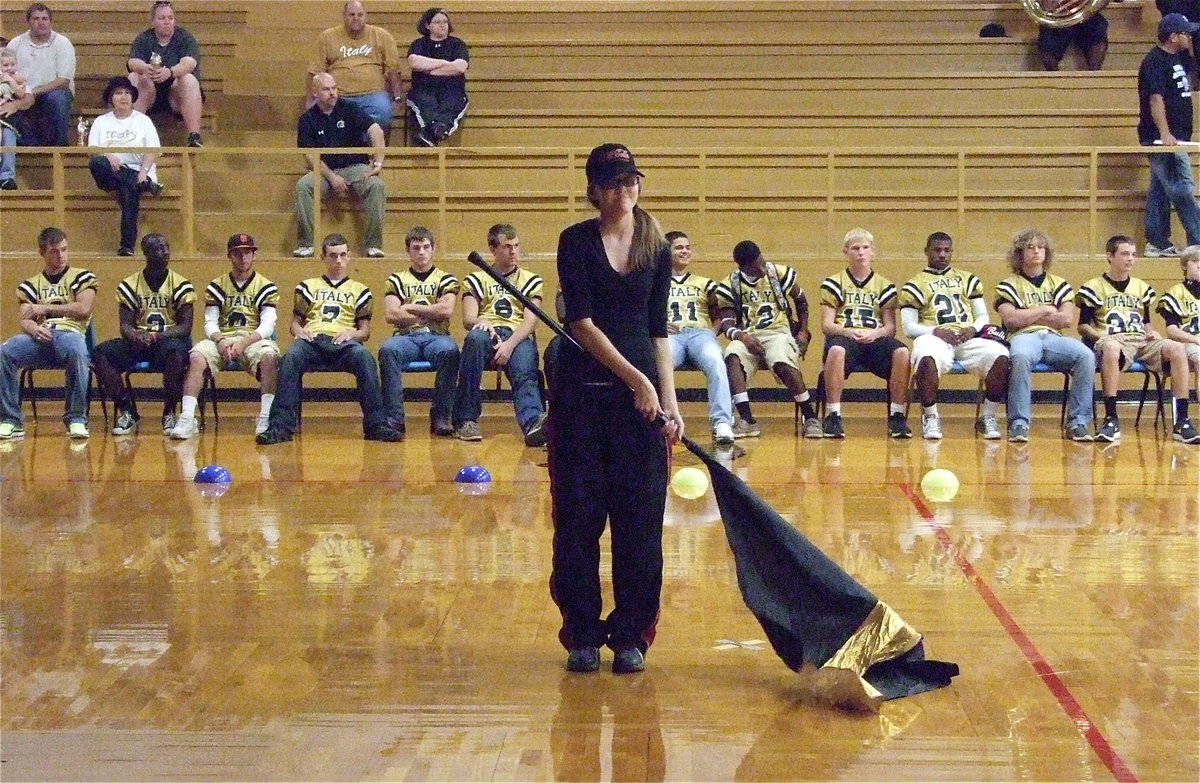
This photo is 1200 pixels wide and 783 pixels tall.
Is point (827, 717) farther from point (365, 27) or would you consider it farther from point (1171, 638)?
point (365, 27)

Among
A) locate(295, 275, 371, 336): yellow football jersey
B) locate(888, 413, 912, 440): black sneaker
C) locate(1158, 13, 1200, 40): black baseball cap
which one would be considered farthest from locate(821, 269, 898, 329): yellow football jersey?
locate(1158, 13, 1200, 40): black baseball cap

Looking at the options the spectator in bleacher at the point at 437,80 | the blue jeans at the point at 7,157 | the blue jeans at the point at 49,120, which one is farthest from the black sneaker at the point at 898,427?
the blue jeans at the point at 7,157

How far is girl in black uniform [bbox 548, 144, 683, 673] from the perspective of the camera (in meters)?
4.87

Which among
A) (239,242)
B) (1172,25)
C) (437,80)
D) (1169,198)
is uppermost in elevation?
(1172,25)

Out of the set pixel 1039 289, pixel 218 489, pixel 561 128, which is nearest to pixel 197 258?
pixel 561 128

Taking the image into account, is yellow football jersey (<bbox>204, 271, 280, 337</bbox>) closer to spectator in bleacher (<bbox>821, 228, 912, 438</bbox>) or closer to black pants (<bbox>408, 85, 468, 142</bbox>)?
black pants (<bbox>408, 85, 468, 142</bbox>)

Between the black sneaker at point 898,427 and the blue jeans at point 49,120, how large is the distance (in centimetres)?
821

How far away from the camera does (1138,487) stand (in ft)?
27.6

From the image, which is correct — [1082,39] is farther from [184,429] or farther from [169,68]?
[184,429]

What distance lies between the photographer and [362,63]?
13.7 meters

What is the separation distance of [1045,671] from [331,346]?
7204mm

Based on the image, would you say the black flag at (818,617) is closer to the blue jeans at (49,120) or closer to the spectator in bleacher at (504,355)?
the spectator in bleacher at (504,355)

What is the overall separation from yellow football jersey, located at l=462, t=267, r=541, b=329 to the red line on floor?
473 centimetres

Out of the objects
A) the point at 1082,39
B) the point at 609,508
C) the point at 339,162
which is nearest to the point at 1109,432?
the point at 1082,39
